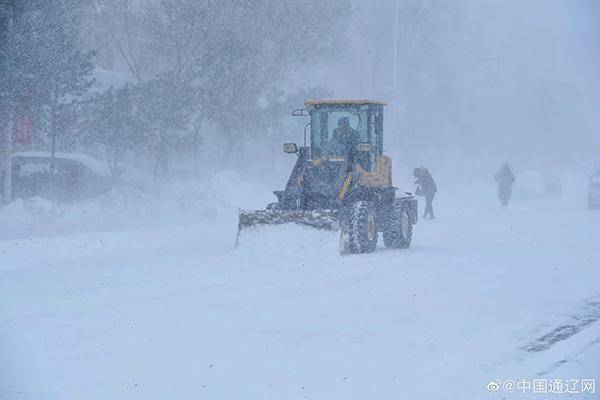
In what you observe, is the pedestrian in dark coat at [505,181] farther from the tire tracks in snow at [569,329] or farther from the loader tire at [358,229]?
the tire tracks in snow at [569,329]

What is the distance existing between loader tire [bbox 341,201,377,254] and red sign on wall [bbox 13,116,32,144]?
11.7m

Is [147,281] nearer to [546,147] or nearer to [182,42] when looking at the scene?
[182,42]

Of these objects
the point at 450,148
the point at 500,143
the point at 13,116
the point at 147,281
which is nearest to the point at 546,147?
the point at 500,143

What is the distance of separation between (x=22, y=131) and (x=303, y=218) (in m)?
12.0

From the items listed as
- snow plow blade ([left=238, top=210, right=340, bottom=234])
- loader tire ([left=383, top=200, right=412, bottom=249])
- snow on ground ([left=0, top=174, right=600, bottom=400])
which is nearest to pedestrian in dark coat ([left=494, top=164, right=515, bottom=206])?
snow on ground ([left=0, top=174, right=600, bottom=400])

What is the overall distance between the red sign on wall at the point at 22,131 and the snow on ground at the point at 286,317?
6.70m

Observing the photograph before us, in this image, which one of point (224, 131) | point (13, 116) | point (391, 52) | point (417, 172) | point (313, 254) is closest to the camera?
point (313, 254)

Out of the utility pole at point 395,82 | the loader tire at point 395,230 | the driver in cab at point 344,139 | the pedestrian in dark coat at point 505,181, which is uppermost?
the utility pole at point 395,82

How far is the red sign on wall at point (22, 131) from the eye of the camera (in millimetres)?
24500

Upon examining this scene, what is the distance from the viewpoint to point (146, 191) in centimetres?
2905

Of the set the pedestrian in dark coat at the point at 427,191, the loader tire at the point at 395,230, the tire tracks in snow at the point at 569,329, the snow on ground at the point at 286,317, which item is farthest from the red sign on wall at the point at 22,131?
the tire tracks in snow at the point at 569,329

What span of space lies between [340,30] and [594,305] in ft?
114

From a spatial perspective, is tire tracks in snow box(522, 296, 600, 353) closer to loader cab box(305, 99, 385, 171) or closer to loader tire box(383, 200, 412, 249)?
loader tire box(383, 200, 412, 249)

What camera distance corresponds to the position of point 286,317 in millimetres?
9844
